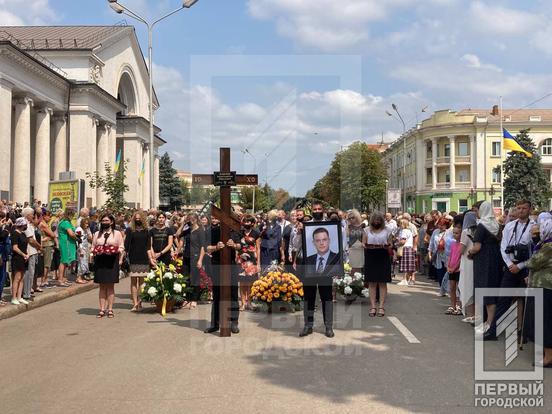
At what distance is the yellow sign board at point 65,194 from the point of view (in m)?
20.2

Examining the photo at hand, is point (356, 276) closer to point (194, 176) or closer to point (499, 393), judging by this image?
point (194, 176)

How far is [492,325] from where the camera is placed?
8.60 metres

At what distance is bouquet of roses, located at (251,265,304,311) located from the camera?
1098 centimetres

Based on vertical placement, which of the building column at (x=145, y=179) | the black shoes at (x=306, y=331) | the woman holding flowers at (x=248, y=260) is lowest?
the black shoes at (x=306, y=331)

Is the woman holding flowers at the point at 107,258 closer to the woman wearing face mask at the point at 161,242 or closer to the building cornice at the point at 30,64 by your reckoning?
the woman wearing face mask at the point at 161,242

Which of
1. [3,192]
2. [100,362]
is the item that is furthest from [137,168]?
[100,362]

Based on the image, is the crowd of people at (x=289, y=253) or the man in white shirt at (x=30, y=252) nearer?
the crowd of people at (x=289, y=253)

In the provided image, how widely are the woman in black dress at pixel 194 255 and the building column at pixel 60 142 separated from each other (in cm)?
3078

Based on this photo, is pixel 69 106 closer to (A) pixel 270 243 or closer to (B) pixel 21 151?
(B) pixel 21 151

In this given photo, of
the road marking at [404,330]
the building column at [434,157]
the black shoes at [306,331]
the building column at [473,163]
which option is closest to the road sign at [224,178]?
the black shoes at [306,331]

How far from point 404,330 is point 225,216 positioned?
3.34m

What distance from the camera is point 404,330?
9195 millimetres

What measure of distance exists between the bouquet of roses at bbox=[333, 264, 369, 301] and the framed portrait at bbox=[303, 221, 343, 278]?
10.1ft

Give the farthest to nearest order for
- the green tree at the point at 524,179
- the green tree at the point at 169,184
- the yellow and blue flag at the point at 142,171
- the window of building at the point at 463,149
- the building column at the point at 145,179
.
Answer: the green tree at the point at 169,184 → the window of building at the point at 463,149 → the green tree at the point at 524,179 → the building column at the point at 145,179 → the yellow and blue flag at the point at 142,171
